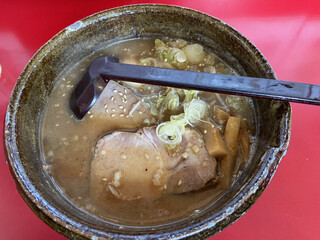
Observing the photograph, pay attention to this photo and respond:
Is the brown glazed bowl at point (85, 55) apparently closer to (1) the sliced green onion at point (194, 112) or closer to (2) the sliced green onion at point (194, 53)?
(2) the sliced green onion at point (194, 53)

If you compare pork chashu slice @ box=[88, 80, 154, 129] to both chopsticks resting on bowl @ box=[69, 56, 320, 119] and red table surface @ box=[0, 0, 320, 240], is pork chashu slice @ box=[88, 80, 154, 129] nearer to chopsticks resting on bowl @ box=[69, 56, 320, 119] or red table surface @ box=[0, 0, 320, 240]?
chopsticks resting on bowl @ box=[69, 56, 320, 119]

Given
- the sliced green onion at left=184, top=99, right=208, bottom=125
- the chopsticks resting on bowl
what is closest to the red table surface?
the sliced green onion at left=184, top=99, right=208, bottom=125

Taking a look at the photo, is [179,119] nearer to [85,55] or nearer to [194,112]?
[194,112]

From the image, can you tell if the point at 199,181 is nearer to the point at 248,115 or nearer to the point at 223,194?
the point at 223,194

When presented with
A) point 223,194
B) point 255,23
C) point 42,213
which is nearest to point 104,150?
point 42,213

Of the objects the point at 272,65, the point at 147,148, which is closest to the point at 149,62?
the point at 147,148

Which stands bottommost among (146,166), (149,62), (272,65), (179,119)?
(146,166)
